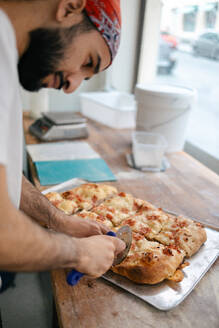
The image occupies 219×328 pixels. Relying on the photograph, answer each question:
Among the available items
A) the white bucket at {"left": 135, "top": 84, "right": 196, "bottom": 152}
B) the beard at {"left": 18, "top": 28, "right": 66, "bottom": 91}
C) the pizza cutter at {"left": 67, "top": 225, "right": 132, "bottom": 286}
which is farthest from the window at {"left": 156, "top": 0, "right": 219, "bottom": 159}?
the beard at {"left": 18, "top": 28, "right": 66, "bottom": 91}

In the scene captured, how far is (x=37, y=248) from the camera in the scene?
73cm

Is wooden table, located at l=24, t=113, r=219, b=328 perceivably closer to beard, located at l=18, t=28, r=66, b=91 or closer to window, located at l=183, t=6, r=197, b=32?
beard, located at l=18, t=28, r=66, b=91

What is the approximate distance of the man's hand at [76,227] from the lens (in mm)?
1082

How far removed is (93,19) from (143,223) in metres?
0.81

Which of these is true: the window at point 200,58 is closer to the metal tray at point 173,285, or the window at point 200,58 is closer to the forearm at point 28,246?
the metal tray at point 173,285

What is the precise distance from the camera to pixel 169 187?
1681 millimetres

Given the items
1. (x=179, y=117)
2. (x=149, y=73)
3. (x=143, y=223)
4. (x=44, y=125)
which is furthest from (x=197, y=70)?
(x=143, y=223)

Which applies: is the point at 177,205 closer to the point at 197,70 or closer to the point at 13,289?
the point at 13,289

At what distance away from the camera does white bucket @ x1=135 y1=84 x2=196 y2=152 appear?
1.94m

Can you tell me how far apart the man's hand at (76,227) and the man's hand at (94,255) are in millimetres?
166

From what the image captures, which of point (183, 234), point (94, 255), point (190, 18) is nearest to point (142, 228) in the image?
point (183, 234)

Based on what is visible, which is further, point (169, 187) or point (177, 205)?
point (169, 187)

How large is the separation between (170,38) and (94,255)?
2.53 metres

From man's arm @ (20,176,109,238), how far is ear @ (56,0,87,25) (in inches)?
24.4
